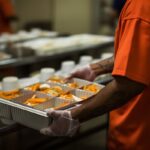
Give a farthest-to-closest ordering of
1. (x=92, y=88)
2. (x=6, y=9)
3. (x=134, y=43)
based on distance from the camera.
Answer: (x=6, y=9)
(x=92, y=88)
(x=134, y=43)

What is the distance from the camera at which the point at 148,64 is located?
1126 millimetres

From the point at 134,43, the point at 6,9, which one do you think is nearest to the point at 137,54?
the point at 134,43

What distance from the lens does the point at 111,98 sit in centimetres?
117

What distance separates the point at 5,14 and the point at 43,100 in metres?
2.12

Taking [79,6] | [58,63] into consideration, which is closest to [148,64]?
[58,63]

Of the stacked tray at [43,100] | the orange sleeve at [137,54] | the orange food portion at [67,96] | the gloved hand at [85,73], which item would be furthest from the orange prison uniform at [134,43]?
the gloved hand at [85,73]

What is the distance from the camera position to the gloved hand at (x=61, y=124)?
1.23 metres

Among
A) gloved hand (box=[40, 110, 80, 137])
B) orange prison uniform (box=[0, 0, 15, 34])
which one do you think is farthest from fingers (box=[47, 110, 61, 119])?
orange prison uniform (box=[0, 0, 15, 34])

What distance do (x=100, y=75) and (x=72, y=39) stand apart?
118cm

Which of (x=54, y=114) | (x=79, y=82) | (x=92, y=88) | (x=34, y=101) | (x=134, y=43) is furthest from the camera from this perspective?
(x=79, y=82)

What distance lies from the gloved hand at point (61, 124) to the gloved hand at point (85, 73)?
50cm

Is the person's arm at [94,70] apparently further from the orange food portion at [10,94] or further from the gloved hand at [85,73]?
the orange food portion at [10,94]

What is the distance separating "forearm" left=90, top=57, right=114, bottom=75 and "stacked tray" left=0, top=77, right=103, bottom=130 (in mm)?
120

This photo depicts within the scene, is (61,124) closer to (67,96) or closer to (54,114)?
(54,114)
